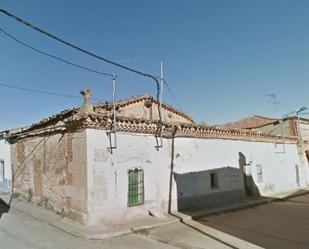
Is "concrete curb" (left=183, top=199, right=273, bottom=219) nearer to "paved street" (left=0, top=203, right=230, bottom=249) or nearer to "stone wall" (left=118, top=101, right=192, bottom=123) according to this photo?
"paved street" (left=0, top=203, right=230, bottom=249)

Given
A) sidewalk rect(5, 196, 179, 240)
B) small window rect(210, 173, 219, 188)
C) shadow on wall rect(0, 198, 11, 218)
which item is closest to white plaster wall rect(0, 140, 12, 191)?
shadow on wall rect(0, 198, 11, 218)

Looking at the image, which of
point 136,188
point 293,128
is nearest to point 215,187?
point 136,188

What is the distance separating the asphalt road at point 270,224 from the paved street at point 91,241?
4.33 feet

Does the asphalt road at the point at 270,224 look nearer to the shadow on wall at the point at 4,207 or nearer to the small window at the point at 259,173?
the small window at the point at 259,173

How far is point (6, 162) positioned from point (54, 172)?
6.57 metres

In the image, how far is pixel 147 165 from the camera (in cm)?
1146

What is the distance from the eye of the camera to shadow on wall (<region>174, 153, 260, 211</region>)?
12.8m

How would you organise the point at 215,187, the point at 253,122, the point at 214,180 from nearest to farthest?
the point at 215,187, the point at 214,180, the point at 253,122

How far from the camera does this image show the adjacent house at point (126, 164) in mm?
10016

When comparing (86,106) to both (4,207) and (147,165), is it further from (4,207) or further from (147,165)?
(4,207)

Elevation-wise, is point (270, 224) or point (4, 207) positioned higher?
point (4, 207)

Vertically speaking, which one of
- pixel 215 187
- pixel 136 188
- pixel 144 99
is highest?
pixel 144 99

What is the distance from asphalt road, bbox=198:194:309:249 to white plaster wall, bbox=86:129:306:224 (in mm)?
1887

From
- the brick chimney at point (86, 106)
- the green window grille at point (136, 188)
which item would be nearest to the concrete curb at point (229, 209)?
the green window grille at point (136, 188)
